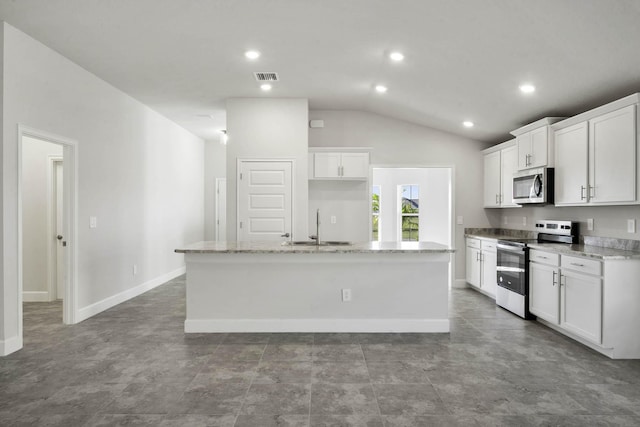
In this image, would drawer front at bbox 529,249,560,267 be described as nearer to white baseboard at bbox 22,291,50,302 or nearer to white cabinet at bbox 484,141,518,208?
white cabinet at bbox 484,141,518,208

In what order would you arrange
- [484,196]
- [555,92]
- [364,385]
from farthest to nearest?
[484,196] < [555,92] < [364,385]

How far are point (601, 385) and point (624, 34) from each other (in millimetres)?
2590

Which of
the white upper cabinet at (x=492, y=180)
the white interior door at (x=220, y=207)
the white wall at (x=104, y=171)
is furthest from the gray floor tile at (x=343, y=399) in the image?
the white interior door at (x=220, y=207)

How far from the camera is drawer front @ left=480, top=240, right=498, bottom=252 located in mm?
5184

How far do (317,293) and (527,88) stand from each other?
314 cm

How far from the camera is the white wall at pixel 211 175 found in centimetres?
835

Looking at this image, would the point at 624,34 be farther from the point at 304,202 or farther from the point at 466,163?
the point at 304,202

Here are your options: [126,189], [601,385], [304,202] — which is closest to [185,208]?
[126,189]

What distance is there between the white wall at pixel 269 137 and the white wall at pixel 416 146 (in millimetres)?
722

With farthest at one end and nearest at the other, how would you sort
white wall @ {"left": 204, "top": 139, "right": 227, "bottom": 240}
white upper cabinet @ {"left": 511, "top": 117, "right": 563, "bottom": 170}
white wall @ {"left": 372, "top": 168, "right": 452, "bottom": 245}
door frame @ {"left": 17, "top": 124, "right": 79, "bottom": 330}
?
white wall @ {"left": 372, "top": 168, "right": 452, "bottom": 245}, white wall @ {"left": 204, "top": 139, "right": 227, "bottom": 240}, white upper cabinet @ {"left": 511, "top": 117, "right": 563, "bottom": 170}, door frame @ {"left": 17, "top": 124, "right": 79, "bottom": 330}

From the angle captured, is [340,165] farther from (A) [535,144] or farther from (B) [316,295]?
(A) [535,144]

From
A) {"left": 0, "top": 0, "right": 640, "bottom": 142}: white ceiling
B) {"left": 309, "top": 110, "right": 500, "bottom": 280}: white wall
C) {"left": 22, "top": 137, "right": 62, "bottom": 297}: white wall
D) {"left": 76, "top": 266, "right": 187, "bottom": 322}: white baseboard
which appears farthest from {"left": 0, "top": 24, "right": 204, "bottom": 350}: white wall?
{"left": 309, "top": 110, "right": 500, "bottom": 280}: white wall

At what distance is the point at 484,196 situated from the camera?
20.2 ft

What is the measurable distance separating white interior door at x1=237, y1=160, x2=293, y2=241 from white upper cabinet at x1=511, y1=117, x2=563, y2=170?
3090 millimetres
